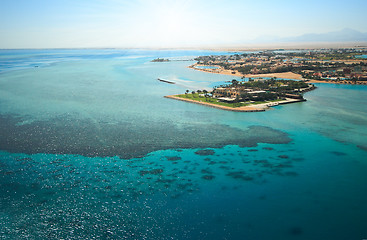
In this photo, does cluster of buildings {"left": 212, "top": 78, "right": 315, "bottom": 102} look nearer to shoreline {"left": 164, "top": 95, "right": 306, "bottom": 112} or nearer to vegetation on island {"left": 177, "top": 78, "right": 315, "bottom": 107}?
vegetation on island {"left": 177, "top": 78, "right": 315, "bottom": 107}

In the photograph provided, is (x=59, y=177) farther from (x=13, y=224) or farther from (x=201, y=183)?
→ (x=201, y=183)

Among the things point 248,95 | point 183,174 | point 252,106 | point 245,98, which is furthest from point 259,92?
point 183,174

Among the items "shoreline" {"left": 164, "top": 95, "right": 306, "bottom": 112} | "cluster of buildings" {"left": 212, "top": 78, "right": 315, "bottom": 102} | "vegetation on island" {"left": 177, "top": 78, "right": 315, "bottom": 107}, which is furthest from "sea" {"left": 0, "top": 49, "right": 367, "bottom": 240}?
"cluster of buildings" {"left": 212, "top": 78, "right": 315, "bottom": 102}

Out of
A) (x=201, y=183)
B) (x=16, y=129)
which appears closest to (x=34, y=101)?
(x=16, y=129)

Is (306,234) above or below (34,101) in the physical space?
below

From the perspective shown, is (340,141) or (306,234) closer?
(306,234)

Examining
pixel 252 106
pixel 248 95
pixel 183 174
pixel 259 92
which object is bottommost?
pixel 183 174

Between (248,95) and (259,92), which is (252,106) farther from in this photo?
(259,92)

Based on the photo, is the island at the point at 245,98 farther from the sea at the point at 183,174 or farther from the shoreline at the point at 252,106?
the sea at the point at 183,174

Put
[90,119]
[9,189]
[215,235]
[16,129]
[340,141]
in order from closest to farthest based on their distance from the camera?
1. [215,235]
2. [9,189]
3. [340,141]
4. [16,129]
5. [90,119]
